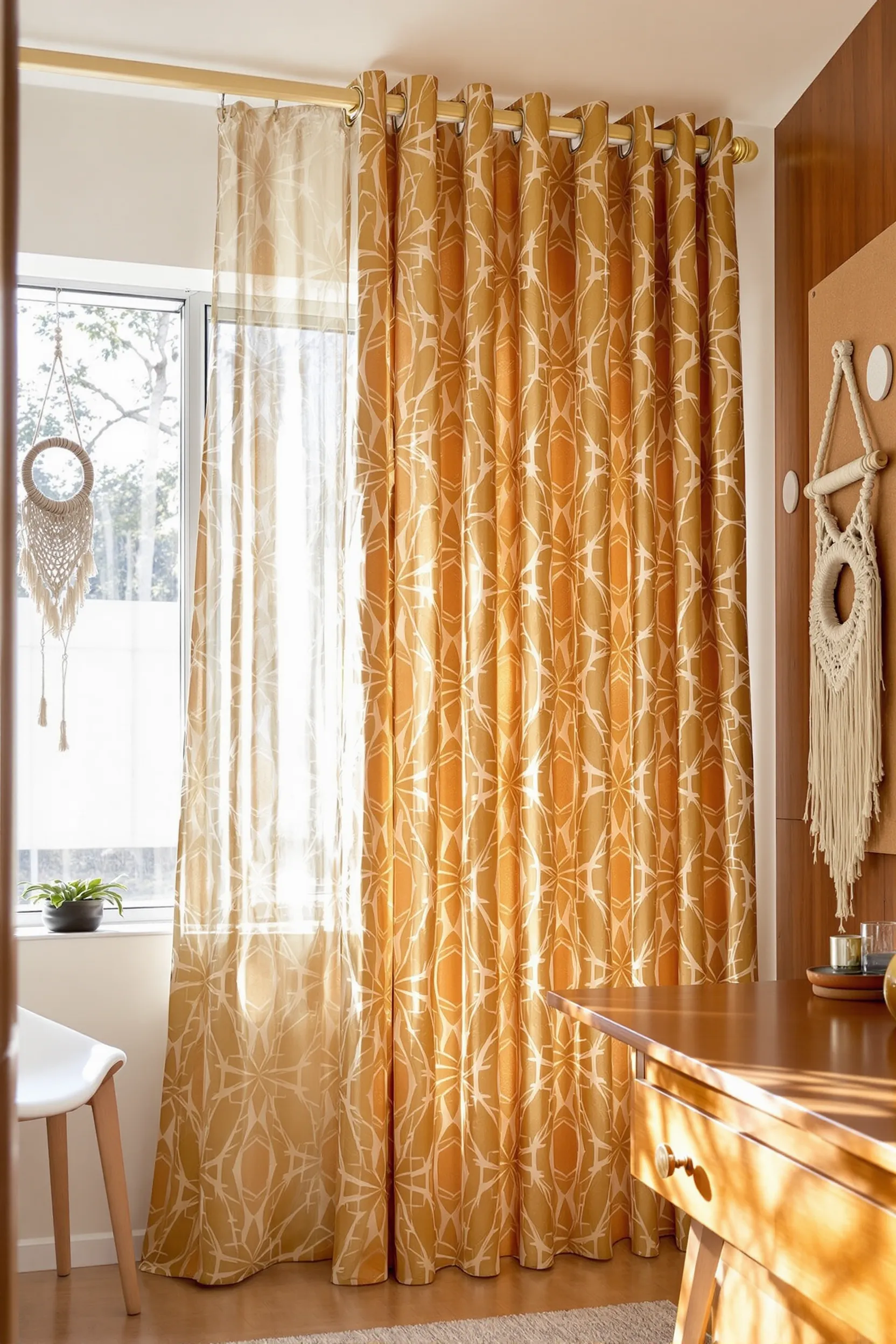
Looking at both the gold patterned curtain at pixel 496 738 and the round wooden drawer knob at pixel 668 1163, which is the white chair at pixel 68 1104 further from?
the round wooden drawer knob at pixel 668 1163

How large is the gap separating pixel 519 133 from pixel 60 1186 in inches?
109

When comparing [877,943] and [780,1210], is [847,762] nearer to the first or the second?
[877,943]

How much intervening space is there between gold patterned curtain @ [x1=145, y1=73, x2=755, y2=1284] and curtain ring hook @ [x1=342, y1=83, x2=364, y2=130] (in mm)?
17

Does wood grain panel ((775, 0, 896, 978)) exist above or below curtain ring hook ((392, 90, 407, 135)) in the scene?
below

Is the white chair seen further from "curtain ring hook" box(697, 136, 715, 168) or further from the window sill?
"curtain ring hook" box(697, 136, 715, 168)

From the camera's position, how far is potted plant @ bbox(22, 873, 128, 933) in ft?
9.76

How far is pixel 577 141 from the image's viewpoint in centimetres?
316

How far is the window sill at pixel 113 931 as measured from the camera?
9.66 feet

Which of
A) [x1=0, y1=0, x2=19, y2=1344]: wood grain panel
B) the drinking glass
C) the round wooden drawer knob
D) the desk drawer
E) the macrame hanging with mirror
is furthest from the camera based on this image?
the macrame hanging with mirror

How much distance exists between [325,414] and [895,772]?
1.57 m

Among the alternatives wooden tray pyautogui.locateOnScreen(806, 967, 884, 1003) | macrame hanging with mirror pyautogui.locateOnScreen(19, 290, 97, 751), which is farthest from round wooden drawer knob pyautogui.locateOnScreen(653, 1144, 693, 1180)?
macrame hanging with mirror pyautogui.locateOnScreen(19, 290, 97, 751)

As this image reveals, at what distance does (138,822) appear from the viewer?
3.19 metres

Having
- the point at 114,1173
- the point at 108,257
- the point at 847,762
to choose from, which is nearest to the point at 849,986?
the point at 847,762

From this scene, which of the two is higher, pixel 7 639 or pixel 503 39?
pixel 503 39
